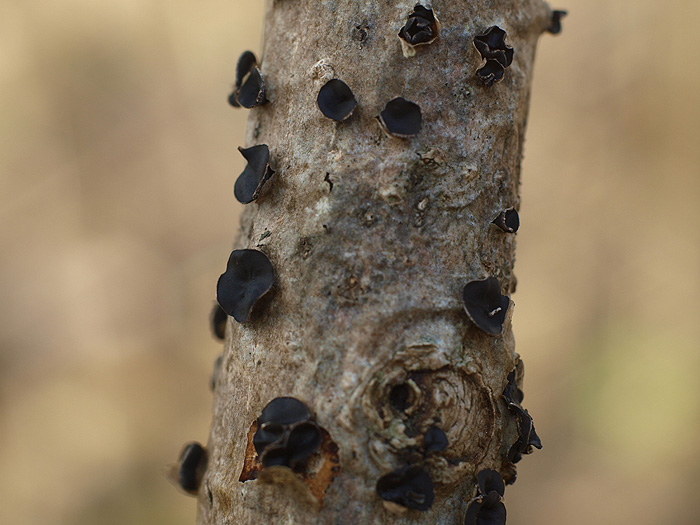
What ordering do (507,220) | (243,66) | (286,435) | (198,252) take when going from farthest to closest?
1. (198,252)
2. (243,66)
3. (507,220)
4. (286,435)

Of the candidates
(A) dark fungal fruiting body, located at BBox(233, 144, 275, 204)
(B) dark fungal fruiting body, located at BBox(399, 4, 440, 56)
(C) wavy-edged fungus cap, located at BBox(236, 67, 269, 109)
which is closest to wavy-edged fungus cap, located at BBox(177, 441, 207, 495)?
(A) dark fungal fruiting body, located at BBox(233, 144, 275, 204)

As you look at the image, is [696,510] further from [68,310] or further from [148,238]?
[68,310]

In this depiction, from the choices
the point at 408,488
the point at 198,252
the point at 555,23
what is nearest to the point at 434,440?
the point at 408,488

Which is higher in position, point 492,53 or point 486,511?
point 492,53

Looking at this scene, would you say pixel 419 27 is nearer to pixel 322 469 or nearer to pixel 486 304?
pixel 486 304

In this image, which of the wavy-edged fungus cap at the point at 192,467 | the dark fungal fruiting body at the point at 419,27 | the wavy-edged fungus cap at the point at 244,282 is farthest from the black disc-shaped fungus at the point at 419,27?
the wavy-edged fungus cap at the point at 192,467

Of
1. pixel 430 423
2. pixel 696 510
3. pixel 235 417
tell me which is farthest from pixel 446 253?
pixel 696 510

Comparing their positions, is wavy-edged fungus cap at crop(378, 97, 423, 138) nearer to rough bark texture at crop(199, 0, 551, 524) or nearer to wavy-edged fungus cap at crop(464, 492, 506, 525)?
rough bark texture at crop(199, 0, 551, 524)
